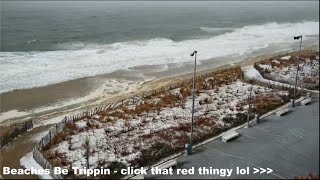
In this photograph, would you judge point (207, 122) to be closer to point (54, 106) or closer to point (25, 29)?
point (54, 106)

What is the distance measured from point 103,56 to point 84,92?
1665cm

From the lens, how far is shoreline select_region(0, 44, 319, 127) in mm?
29805

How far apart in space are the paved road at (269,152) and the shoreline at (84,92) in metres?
12.6

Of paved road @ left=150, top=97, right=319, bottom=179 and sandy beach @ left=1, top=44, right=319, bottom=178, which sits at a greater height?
paved road @ left=150, top=97, right=319, bottom=179

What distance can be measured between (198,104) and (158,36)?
144 ft

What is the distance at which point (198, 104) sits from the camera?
2842 centimetres

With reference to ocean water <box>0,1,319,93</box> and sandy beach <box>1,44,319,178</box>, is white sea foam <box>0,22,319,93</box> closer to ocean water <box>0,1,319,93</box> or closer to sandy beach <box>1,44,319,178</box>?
ocean water <box>0,1,319,93</box>

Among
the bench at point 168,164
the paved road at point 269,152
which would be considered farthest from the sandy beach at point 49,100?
the paved road at point 269,152

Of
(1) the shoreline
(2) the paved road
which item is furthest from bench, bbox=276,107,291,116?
(1) the shoreline

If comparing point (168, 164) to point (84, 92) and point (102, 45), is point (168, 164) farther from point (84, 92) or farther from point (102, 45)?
point (102, 45)

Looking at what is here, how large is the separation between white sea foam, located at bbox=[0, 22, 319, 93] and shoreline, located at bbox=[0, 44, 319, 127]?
1.77 metres

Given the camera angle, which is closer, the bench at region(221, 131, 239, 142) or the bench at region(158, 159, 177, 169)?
the bench at region(158, 159, 177, 169)

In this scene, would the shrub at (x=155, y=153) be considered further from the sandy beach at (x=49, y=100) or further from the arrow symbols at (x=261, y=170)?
the sandy beach at (x=49, y=100)

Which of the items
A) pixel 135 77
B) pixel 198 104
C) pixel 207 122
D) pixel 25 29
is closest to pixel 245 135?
pixel 207 122
